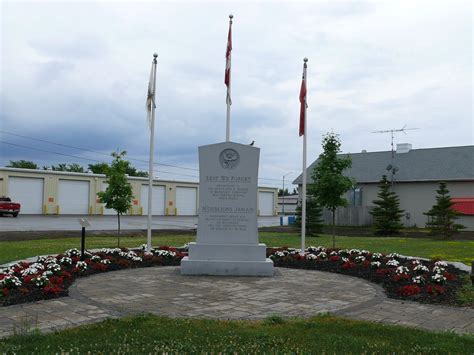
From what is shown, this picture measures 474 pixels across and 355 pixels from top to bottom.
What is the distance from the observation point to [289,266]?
38.4 ft

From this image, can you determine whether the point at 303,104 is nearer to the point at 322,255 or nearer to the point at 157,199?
the point at 322,255

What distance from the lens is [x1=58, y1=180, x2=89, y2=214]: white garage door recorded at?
4494 centimetres

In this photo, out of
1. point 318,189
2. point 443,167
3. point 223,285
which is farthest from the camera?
point 443,167

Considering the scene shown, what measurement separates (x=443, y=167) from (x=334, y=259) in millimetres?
26133

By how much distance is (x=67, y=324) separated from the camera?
5.86 meters

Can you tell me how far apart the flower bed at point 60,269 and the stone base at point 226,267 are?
167cm

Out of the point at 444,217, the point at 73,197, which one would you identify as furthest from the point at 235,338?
the point at 73,197

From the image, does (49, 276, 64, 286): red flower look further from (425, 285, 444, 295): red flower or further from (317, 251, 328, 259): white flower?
(317, 251, 328, 259): white flower

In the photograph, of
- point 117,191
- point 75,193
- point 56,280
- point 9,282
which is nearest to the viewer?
point 9,282

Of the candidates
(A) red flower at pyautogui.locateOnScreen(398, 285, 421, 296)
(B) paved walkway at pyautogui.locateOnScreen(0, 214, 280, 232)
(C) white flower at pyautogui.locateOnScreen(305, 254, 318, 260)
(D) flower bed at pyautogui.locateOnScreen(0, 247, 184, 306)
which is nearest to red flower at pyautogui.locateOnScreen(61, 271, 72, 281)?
(D) flower bed at pyautogui.locateOnScreen(0, 247, 184, 306)

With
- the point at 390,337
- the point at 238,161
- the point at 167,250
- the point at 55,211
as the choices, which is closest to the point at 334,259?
the point at 238,161

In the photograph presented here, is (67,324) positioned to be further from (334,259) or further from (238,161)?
(334,259)

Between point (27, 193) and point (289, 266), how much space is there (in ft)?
120

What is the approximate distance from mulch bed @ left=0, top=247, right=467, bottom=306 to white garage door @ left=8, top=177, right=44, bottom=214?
1299 inches
